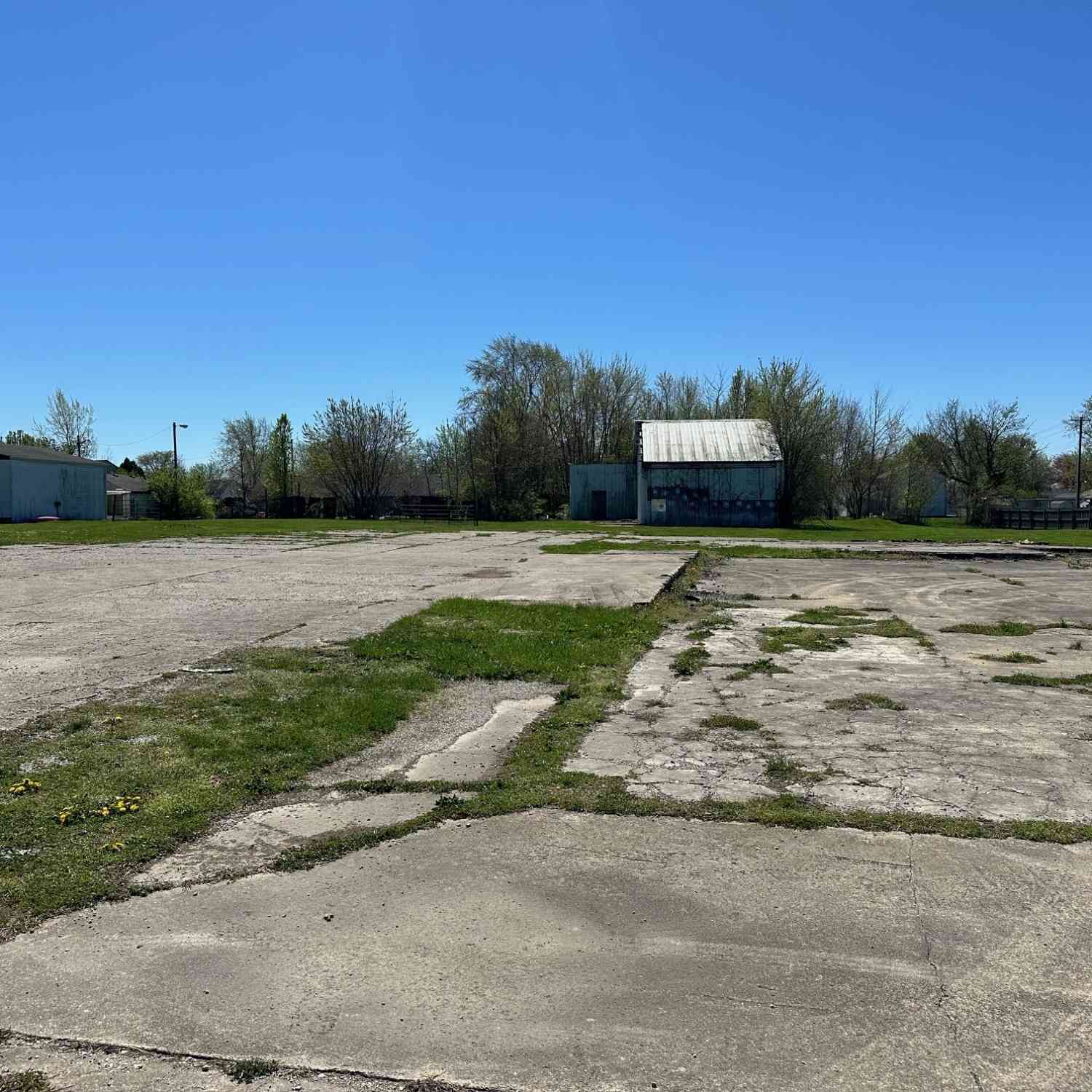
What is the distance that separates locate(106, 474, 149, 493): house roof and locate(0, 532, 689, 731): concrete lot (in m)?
50.5

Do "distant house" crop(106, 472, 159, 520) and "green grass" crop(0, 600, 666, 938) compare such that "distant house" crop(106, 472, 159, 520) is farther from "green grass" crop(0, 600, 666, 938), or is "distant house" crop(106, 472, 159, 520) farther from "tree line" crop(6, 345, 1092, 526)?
"green grass" crop(0, 600, 666, 938)

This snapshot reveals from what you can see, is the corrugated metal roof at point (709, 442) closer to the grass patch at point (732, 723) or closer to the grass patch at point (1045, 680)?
the grass patch at point (1045, 680)

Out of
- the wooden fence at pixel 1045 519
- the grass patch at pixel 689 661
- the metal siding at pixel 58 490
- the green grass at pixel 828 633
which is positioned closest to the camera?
the grass patch at pixel 689 661

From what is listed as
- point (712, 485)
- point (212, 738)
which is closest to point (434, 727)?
point (212, 738)

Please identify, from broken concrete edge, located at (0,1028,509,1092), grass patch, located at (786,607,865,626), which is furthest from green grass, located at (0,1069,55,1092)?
grass patch, located at (786,607,865,626)

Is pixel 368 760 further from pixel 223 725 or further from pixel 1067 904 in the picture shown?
pixel 1067 904

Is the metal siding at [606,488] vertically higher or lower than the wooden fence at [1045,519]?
higher

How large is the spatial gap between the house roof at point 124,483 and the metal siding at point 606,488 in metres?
36.9

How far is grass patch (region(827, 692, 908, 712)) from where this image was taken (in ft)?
21.8

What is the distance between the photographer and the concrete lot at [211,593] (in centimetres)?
751

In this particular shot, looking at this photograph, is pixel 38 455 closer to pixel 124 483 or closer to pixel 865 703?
pixel 124 483

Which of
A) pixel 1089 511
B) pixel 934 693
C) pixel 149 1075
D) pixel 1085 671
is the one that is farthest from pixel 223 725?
pixel 1089 511

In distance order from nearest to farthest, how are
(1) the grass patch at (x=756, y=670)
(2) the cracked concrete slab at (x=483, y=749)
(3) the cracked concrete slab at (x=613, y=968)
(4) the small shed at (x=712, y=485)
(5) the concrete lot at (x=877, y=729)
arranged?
(3) the cracked concrete slab at (x=613, y=968)
(5) the concrete lot at (x=877, y=729)
(2) the cracked concrete slab at (x=483, y=749)
(1) the grass patch at (x=756, y=670)
(4) the small shed at (x=712, y=485)

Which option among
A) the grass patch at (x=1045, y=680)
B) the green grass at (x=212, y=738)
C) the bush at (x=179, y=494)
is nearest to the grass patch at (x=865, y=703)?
the grass patch at (x=1045, y=680)
